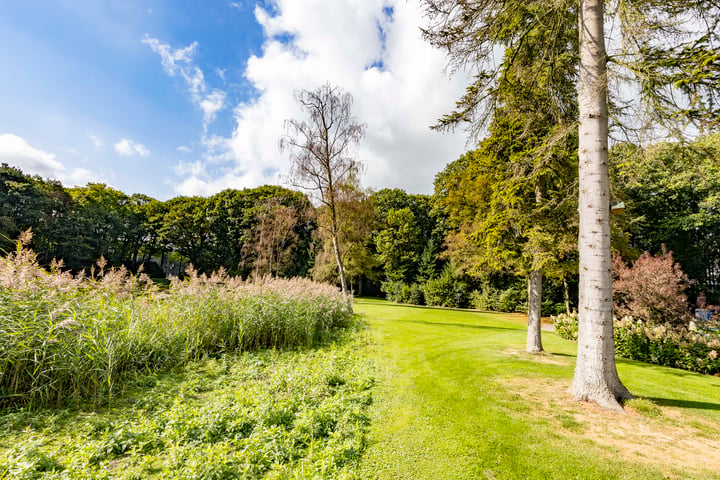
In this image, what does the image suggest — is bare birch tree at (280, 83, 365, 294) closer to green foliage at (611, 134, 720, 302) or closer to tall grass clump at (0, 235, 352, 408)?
tall grass clump at (0, 235, 352, 408)

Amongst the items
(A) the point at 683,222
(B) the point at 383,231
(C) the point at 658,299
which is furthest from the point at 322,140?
(A) the point at 683,222

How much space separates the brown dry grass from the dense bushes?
4.20 m

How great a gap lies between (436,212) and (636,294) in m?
21.2

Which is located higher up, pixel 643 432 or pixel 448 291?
pixel 448 291

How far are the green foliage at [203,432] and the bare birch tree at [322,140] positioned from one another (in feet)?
29.6

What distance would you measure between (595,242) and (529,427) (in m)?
2.67

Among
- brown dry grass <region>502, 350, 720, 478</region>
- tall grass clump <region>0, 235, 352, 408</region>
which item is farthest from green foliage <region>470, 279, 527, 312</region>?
brown dry grass <region>502, 350, 720, 478</region>

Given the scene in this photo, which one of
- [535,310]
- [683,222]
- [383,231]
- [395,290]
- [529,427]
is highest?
[683,222]

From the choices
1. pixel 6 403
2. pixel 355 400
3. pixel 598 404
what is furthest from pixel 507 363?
pixel 6 403

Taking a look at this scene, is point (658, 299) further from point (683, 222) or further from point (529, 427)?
point (683, 222)

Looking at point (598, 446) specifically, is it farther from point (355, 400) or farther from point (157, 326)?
point (157, 326)

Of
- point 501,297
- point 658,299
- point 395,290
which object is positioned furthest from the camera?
point 395,290

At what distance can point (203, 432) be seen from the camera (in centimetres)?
320

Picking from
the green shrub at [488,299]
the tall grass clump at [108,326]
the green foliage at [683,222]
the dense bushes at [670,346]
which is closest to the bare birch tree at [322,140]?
the tall grass clump at [108,326]
